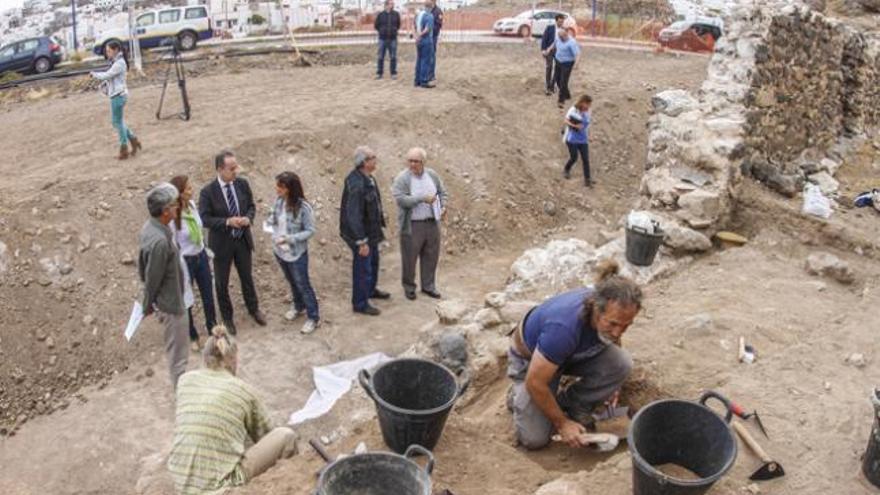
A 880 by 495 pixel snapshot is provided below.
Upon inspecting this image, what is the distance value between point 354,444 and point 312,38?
19.5 meters

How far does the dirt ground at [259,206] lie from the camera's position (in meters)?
6.27

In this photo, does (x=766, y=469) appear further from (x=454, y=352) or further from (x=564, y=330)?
(x=454, y=352)

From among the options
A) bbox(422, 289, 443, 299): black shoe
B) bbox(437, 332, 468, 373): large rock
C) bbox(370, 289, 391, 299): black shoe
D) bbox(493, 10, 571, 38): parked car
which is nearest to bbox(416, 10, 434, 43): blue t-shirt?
bbox(422, 289, 443, 299): black shoe

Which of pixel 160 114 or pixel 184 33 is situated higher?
pixel 184 33

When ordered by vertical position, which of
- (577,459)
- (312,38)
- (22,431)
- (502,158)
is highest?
(312,38)

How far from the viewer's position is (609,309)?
3715 mm

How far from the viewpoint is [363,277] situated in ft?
24.8

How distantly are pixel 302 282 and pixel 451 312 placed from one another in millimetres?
1806

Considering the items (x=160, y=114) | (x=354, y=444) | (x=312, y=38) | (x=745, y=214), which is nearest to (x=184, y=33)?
(x=312, y=38)

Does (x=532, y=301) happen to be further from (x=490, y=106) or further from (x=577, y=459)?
(x=490, y=106)

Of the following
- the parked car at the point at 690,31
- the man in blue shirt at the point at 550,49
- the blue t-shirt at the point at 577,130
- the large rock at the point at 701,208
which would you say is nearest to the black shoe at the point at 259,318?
the large rock at the point at 701,208

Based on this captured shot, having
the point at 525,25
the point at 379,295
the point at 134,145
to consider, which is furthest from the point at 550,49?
the point at 525,25

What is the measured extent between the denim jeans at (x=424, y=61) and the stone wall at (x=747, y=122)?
17.3 ft

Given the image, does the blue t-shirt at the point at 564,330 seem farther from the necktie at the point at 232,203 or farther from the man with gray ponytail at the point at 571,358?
the necktie at the point at 232,203
